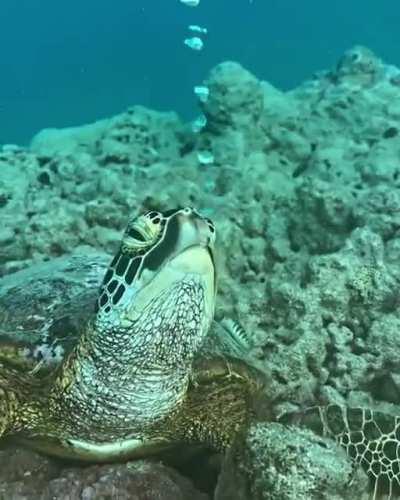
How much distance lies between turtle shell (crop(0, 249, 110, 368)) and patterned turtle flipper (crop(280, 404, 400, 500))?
4.05 feet

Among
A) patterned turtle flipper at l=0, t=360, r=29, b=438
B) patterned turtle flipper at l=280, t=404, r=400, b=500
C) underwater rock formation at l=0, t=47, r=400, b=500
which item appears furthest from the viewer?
underwater rock formation at l=0, t=47, r=400, b=500

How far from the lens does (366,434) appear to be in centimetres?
320

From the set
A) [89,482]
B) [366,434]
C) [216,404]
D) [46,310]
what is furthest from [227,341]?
[89,482]

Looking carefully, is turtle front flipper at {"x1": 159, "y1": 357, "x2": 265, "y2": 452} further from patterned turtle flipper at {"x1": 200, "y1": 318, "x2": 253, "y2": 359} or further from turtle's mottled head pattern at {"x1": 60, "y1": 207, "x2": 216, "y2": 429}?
turtle's mottled head pattern at {"x1": 60, "y1": 207, "x2": 216, "y2": 429}

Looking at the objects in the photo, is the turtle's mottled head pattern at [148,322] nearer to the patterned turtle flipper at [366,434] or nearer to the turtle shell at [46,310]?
the turtle shell at [46,310]

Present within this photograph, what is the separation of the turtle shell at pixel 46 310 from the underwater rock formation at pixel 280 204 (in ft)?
3.63

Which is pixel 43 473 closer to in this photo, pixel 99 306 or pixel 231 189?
pixel 99 306

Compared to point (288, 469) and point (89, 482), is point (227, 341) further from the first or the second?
point (288, 469)

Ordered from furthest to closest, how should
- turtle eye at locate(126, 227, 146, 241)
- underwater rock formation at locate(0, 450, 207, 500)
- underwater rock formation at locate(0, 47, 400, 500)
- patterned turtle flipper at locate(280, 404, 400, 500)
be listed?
1. underwater rock formation at locate(0, 47, 400, 500)
2. patterned turtle flipper at locate(280, 404, 400, 500)
3. underwater rock formation at locate(0, 450, 207, 500)
4. turtle eye at locate(126, 227, 146, 241)

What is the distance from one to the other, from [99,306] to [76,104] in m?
35.3

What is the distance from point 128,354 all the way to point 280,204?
3.18 metres

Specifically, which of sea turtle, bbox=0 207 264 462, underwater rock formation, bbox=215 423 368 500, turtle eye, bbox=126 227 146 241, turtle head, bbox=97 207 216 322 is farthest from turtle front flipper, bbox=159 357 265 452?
turtle eye, bbox=126 227 146 241

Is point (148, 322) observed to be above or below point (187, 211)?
below

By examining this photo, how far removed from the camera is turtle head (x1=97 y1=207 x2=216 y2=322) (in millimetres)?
2270
